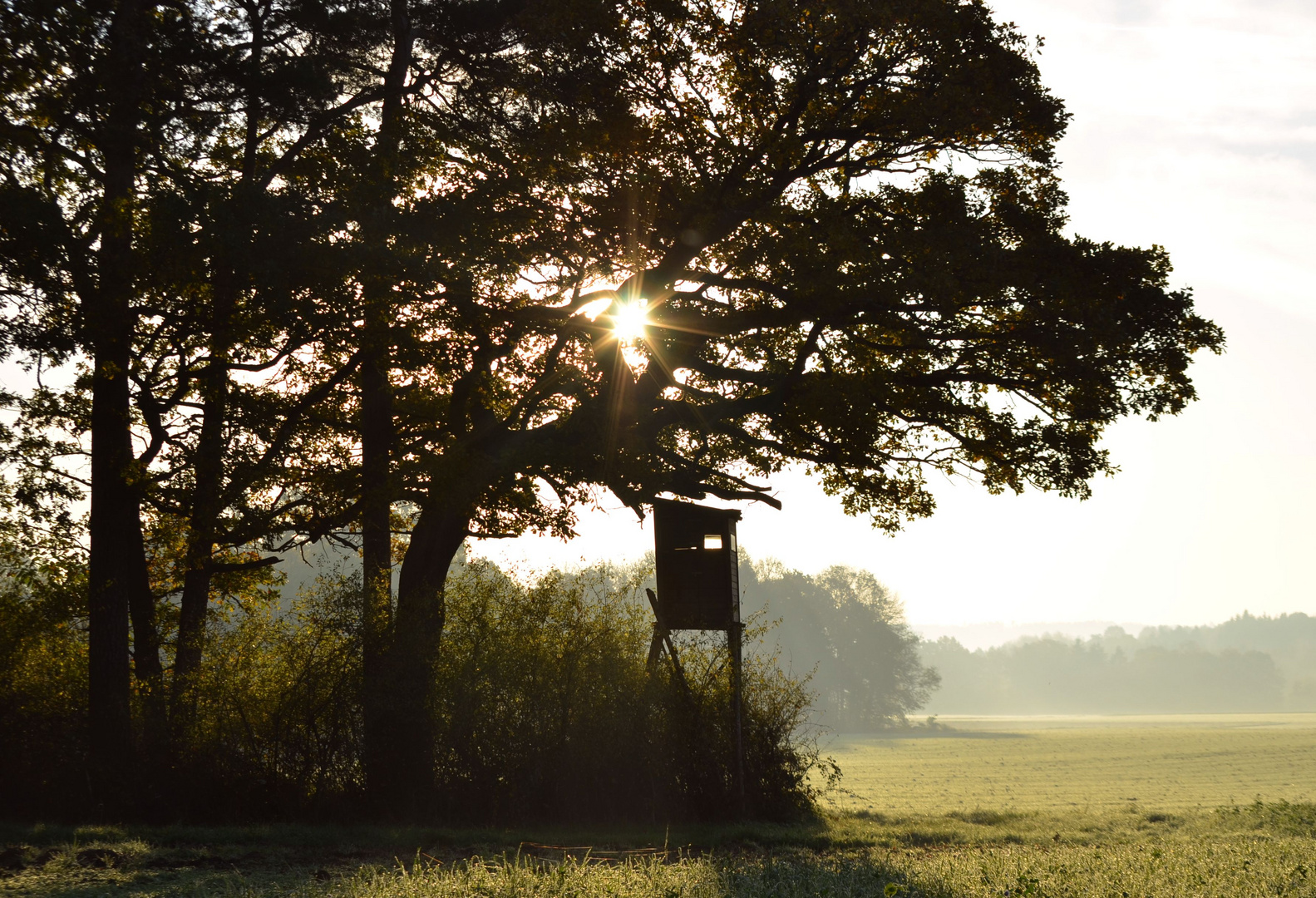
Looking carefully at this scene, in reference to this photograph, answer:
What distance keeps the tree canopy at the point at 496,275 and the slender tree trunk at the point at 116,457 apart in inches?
2.1

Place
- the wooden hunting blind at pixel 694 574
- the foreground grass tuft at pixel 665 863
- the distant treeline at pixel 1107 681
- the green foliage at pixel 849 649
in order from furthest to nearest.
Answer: the distant treeline at pixel 1107 681, the green foliage at pixel 849 649, the wooden hunting blind at pixel 694 574, the foreground grass tuft at pixel 665 863

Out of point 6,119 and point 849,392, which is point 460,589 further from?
point 6,119

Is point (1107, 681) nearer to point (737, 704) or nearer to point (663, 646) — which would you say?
point (737, 704)

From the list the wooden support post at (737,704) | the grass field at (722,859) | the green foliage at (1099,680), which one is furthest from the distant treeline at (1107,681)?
the wooden support post at (737,704)

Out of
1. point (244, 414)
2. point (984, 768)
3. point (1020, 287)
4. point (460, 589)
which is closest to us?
point (1020, 287)

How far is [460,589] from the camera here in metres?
13.8

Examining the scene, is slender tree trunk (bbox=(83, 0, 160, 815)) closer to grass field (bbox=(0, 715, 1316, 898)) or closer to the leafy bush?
the leafy bush

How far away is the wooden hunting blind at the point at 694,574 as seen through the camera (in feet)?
48.1

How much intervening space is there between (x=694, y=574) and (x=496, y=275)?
5.79m

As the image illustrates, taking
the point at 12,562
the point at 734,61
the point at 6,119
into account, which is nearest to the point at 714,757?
the point at 734,61

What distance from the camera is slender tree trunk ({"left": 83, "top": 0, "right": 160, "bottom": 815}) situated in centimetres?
1278

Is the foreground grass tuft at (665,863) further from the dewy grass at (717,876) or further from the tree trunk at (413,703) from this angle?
the tree trunk at (413,703)

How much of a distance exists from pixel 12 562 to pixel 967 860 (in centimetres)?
1568

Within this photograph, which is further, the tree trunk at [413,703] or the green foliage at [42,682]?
the green foliage at [42,682]
